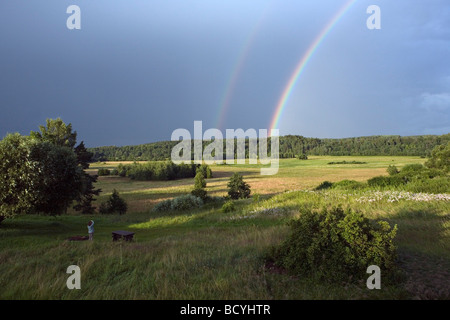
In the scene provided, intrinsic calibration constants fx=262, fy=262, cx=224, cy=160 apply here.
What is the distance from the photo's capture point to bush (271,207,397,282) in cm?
662

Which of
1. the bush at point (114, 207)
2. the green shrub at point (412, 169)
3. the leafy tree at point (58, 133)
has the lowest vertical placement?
the bush at point (114, 207)

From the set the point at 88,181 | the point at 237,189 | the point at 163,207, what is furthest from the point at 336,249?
the point at 88,181

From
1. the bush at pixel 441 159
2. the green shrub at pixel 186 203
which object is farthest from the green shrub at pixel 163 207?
the bush at pixel 441 159

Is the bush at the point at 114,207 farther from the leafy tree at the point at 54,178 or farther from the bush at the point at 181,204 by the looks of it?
the leafy tree at the point at 54,178

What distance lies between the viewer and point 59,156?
2206cm

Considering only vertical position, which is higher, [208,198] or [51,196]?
[51,196]

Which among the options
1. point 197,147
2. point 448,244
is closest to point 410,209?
point 448,244

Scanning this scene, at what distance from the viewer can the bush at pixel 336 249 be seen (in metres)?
6.62

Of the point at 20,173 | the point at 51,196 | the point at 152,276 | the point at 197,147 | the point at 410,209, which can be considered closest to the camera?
the point at 152,276

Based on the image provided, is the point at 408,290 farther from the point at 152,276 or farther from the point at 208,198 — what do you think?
the point at 208,198

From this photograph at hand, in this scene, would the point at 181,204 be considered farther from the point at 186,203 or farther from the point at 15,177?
the point at 15,177

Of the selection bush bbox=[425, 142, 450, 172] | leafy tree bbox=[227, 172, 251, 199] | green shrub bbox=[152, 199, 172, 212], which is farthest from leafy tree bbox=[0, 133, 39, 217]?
bush bbox=[425, 142, 450, 172]

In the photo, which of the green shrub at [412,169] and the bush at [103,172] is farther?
the bush at [103,172]
